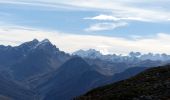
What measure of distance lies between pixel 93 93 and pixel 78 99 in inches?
122

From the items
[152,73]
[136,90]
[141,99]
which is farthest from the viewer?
[152,73]

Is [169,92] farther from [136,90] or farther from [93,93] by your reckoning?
[93,93]

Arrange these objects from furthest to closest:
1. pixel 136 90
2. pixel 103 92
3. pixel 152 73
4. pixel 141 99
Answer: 1. pixel 152 73
2. pixel 103 92
3. pixel 136 90
4. pixel 141 99

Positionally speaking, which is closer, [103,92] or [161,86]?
[161,86]

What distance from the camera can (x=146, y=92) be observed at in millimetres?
35438

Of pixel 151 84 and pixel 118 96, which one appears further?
pixel 151 84

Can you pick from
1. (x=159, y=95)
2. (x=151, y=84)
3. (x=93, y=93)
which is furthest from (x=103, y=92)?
(x=159, y=95)

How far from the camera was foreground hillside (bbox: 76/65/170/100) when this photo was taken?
34681 millimetres

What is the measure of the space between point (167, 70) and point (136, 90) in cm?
967

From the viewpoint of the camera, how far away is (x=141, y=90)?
36062 millimetres

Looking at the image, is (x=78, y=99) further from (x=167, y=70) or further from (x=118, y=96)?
(x=167, y=70)

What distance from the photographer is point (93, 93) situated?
40688 millimetres

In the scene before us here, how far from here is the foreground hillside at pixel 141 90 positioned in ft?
114

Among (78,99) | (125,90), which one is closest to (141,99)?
(125,90)
